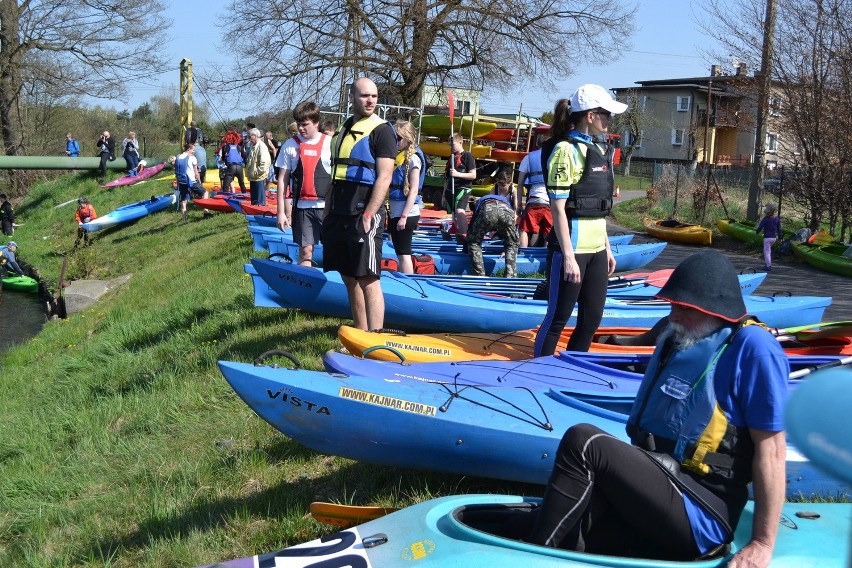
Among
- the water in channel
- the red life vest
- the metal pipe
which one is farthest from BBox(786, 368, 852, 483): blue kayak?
the metal pipe

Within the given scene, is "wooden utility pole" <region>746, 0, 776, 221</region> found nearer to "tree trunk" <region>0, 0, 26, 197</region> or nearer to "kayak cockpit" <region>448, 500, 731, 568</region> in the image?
"kayak cockpit" <region>448, 500, 731, 568</region>

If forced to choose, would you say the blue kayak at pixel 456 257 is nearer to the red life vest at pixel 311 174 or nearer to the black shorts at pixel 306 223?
the black shorts at pixel 306 223

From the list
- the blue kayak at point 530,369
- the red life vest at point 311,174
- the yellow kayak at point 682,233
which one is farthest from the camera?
the yellow kayak at point 682,233

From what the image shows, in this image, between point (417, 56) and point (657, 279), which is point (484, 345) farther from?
point (417, 56)

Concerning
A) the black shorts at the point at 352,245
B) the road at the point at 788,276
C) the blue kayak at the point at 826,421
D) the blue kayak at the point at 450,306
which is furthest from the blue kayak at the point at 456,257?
the blue kayak at the point at 826,421

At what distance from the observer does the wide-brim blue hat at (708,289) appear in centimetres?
257

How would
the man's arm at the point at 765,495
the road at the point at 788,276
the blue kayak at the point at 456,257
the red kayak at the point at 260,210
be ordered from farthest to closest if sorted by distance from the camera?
the red kayak at the point at 260,210 < the road at the point at 788,276 < the blue kayak at the point at 456,257 < the man's arm at the point at 765,495

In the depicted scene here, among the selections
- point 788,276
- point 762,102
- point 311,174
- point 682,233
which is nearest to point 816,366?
point 311,174

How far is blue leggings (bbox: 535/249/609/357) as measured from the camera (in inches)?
189

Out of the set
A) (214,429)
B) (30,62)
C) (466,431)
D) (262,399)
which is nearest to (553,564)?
(466,431)

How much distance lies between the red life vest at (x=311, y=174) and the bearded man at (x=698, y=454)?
15.3ft

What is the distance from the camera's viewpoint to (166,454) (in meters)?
5.42

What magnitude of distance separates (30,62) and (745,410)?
31591mm

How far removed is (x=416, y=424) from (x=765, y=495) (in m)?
1.69
